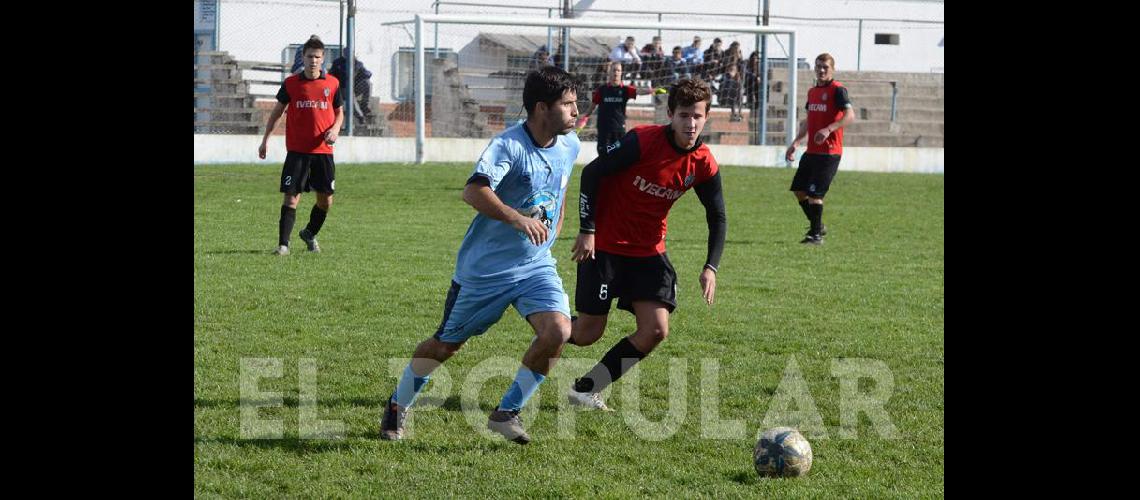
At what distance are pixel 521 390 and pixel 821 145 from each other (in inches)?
366

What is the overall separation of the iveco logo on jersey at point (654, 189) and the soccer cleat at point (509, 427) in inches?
57.6

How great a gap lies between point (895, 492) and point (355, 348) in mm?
3725

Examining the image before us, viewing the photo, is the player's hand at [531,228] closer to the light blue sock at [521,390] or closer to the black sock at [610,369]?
the light blue sock at [521,390]

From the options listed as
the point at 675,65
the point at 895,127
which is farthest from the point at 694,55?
the point at 895,127

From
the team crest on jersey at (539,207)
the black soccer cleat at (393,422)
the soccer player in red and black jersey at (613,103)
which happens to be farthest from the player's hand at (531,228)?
the soccer player in red and black jersey at (613,103)

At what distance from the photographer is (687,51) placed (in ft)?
82.2

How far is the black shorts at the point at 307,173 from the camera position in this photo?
12.4 metres

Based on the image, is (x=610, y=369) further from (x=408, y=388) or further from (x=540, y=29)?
(x=540, y=29)
